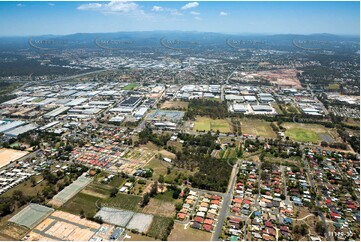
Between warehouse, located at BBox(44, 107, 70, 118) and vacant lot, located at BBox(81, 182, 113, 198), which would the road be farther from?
warehouse, located at BBox(44, 107, 70, 118)

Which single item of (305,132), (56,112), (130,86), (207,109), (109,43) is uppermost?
(109,43)

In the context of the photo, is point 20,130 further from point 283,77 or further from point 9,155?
point 283,77

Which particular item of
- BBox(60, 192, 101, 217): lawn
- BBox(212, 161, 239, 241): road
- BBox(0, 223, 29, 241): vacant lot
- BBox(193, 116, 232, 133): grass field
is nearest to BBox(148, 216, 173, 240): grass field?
BBox(212, 161, 239, 241): road

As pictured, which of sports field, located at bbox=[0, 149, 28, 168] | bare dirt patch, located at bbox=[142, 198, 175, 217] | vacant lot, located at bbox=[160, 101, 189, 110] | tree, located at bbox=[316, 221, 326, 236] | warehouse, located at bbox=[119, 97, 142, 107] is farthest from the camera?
warehouse, located at bbox=[119, 97, 142, 107]

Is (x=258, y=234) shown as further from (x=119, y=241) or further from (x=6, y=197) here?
(x=6, y=197)

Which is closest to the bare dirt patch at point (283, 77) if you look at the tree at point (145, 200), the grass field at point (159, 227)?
the tree at point (145, 200)

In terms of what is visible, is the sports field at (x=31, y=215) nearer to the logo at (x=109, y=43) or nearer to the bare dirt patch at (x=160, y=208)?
the bare dirt patch at (x=160, y=208)

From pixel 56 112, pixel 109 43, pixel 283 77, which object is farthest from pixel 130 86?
pixel 109 43
